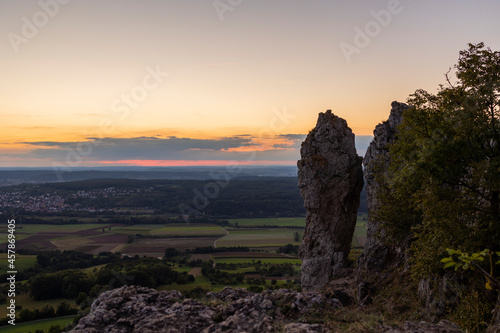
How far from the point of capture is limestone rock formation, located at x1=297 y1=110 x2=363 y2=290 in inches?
1107

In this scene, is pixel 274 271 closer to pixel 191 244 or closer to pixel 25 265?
pixel 191 244

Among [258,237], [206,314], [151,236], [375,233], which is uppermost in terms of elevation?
[375,233]

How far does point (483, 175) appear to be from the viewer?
12.0 metres

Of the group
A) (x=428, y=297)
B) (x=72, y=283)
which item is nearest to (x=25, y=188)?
(x=72, y=283)

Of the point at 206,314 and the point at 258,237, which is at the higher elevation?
the point at 206,314

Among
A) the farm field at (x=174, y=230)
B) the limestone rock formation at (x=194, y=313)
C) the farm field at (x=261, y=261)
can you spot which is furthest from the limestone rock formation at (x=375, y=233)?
the farm field at (x=174, y=230)

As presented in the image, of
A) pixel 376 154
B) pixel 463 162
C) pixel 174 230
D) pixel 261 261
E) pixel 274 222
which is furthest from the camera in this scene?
pixel 274 222

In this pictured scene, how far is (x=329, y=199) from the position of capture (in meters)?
28.9

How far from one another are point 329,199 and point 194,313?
19.4 metres

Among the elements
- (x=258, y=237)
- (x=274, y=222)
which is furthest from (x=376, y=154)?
(x=274, y=222)

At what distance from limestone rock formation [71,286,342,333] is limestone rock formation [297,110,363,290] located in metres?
14.8

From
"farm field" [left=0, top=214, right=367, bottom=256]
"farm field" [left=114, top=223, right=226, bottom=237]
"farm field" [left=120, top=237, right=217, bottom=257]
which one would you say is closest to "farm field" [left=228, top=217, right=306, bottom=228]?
"farm field" [left=0, top=214, right=367, bottom=256]

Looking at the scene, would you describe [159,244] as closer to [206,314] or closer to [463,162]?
[206,314]

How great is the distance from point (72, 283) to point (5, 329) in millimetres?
13725
